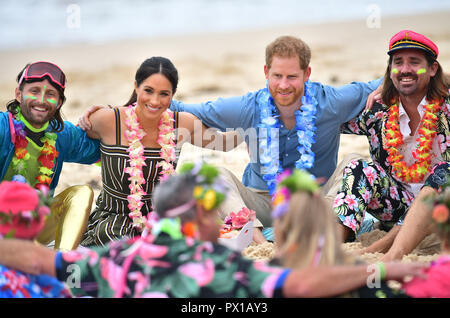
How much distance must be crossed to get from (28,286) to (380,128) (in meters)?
3.00

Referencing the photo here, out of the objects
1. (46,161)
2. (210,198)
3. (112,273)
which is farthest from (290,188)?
(46,161)

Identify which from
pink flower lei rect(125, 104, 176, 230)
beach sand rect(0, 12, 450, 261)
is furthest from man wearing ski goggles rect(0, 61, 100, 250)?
beach sand rect(0, 12, 450, 261)

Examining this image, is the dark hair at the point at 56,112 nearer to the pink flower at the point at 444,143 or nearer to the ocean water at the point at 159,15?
the pink flower at the point at 444,143

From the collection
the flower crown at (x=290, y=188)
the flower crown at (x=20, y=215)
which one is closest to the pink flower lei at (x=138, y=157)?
the flower crown at (x=20, y=215)

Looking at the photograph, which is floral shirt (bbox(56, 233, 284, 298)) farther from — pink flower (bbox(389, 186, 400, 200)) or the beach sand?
the beach sand

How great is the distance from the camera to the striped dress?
4816 millimetres

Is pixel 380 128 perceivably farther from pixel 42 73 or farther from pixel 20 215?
pixel 20 215

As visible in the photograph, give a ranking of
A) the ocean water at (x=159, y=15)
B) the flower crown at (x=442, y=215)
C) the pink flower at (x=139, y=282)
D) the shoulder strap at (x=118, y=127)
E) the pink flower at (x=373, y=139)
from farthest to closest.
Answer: the ocean water at (x=159, y=15), the pink flower at (x=373, y=139), the shoulder strap at (x=118, y=127), the flower crown at (x=442, y=215), the pink flower at (x=139, y=282)

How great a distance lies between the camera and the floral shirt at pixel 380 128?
15.6ft

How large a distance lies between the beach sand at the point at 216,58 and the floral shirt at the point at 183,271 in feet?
19.9

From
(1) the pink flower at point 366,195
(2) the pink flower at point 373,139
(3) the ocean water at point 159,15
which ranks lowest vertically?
(1) the pink flower at point 366,195

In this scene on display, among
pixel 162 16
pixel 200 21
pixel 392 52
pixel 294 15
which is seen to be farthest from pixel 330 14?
pixel 392 52

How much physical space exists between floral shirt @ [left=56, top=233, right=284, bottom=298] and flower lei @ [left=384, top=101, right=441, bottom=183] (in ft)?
7.77
